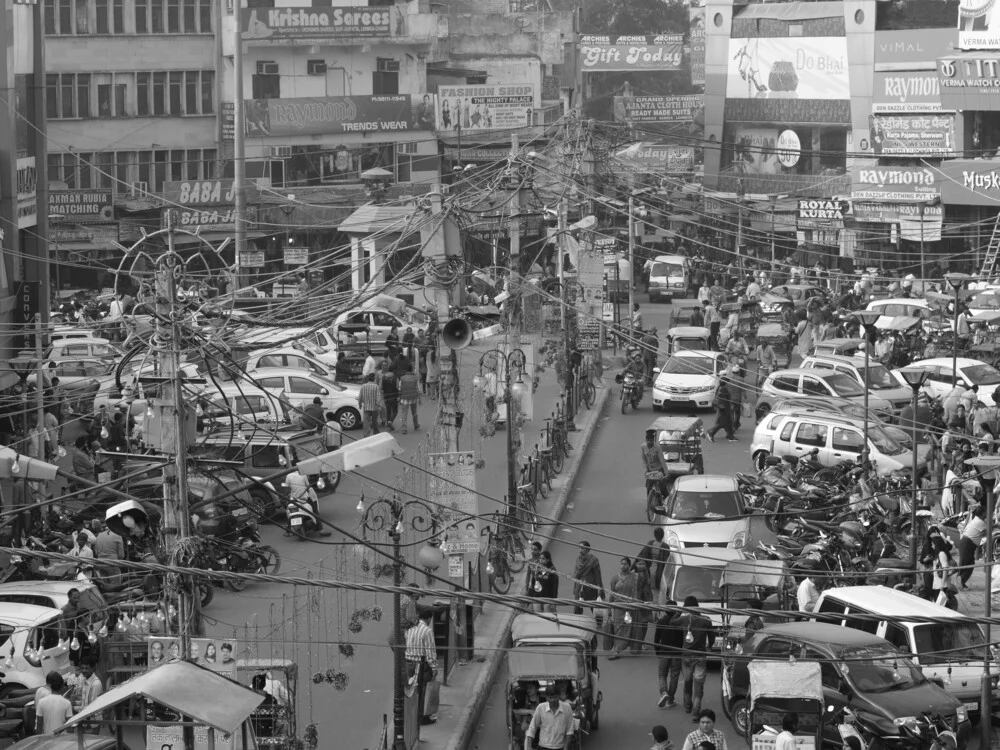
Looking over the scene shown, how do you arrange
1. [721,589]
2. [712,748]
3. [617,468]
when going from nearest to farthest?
1. [712,748]
2. [721,589]
3. [617,468]

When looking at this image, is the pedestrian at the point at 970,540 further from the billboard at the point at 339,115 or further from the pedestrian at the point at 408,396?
the billboard at the point at 339,115

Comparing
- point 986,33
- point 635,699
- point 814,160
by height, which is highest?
point 986,33

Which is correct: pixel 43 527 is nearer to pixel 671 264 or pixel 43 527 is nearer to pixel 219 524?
pixel 219 524

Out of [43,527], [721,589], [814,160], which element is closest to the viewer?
[721,589]

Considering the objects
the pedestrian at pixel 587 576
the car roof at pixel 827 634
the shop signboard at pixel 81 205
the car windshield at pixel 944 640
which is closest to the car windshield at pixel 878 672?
the car roof at pixel 827 634

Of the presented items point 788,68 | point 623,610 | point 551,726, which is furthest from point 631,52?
point 551,726

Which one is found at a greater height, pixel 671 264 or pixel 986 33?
pixel 986 33

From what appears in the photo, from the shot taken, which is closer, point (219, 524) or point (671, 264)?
point (219, 524)

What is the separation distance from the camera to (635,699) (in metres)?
18.7

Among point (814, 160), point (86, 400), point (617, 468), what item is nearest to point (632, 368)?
point (617, 468)

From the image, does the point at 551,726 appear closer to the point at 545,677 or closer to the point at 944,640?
the point at 545,677

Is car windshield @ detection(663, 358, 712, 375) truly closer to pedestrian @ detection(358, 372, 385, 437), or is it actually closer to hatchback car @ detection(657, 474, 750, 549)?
pedestrian @ detection(358, 372, 385, 437)

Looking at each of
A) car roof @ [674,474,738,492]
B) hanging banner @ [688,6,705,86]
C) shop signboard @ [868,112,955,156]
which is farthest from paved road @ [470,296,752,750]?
hanging banner @ [688,6,705,86]

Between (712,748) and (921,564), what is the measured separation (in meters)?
8.08
